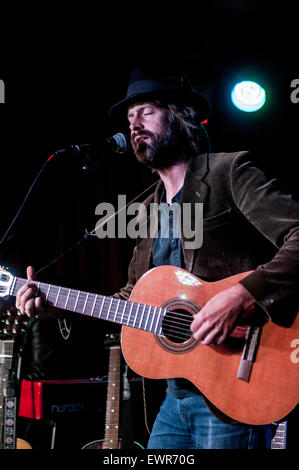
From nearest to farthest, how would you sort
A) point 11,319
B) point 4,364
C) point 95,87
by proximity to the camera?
point 11,319 < point 4,364 < point 95,87

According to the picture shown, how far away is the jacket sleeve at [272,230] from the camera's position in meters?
1.99

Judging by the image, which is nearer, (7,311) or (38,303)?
(38,303)

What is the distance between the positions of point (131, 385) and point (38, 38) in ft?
12.1

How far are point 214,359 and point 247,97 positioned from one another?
3632 mm

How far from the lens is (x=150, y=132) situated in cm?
291

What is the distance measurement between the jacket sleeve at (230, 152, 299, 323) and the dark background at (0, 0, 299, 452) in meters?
1.86

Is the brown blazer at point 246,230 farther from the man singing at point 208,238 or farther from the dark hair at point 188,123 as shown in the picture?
the dark hair at point 188,123

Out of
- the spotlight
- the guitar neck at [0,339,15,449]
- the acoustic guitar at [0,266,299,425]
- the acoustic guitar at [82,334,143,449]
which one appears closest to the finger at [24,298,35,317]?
the acoustic guitar at [0,266,299,425]

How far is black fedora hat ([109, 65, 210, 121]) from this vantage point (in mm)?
2975

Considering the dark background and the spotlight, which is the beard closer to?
the dark background

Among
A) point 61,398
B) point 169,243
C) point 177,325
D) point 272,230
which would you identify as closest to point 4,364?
point 61,398

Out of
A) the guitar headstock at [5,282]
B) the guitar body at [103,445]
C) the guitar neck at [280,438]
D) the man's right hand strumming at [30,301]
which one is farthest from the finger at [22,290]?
the guitar body at [103,445]

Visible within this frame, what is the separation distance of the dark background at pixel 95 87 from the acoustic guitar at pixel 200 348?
4.72ft

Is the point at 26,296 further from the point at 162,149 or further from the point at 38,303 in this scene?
→ the point at 162,149
